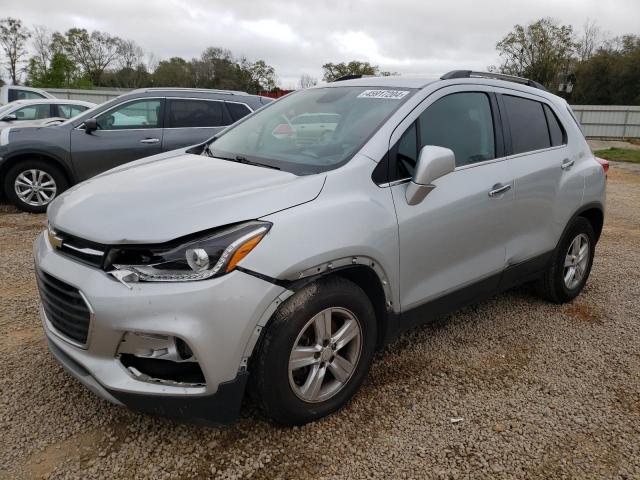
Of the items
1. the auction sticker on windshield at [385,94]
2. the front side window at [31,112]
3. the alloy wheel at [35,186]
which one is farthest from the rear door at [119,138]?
the auction sticker on windshield at [385,94]

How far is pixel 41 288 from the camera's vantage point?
2.52 m

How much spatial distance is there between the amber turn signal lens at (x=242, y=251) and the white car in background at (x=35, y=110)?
950 cm

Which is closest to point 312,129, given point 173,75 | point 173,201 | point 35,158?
point 173,201

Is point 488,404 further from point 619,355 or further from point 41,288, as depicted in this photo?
point 41,288

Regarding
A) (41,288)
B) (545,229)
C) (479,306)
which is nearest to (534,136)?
(545,229)

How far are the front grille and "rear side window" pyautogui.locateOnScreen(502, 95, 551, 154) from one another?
2826mm

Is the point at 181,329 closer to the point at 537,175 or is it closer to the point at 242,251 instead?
the point at 242,251

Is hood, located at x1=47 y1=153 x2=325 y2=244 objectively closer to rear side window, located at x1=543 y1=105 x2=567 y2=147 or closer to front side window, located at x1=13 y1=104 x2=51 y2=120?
rear side window, located at x1=543 y1=105 x2=567 y2=147

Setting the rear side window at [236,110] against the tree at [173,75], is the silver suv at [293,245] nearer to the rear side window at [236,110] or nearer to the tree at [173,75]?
the rear side window at [236,110]

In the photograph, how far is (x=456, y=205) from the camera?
295 centimetres

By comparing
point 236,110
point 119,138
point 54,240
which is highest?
point 236,110

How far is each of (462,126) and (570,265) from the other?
1827 millimetres

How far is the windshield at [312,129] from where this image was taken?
2775 millimetres

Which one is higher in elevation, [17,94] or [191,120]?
[17,94]
